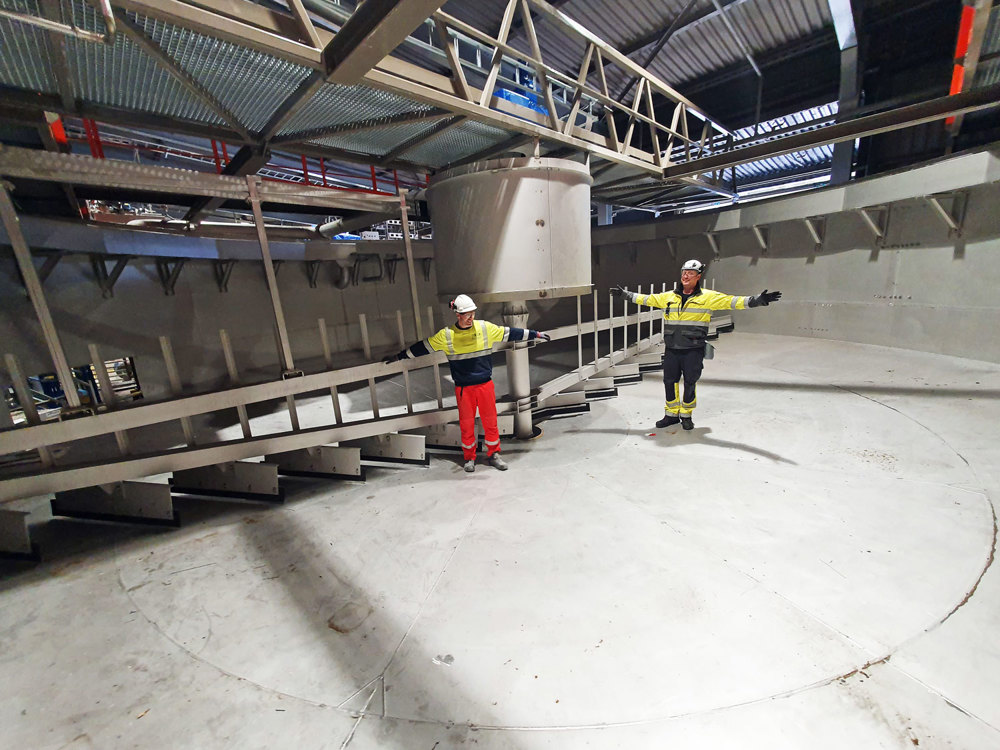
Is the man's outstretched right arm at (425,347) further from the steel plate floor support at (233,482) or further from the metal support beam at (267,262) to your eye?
the steel plate floor support at (233,482)

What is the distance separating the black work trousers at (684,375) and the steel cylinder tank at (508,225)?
4.27 feet

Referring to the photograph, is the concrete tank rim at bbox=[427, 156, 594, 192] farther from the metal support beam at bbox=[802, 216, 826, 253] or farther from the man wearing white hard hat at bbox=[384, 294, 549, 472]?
the metal support beam at bbox=[802, 216, 826, 253]

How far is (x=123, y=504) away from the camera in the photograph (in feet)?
9.20

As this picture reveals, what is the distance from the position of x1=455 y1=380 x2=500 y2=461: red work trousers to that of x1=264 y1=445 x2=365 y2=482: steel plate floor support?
2.92 feet

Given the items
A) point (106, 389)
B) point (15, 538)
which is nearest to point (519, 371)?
point (106, 389)

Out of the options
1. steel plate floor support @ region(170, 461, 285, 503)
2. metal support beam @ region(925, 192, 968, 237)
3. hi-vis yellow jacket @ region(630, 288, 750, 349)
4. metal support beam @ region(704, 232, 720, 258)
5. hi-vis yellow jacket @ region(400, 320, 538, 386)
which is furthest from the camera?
metal support beam @ region(704, 232, 720, 258)

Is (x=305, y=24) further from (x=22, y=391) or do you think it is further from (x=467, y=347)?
(x=22, y=391)

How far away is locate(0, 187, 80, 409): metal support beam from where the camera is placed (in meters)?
2.06

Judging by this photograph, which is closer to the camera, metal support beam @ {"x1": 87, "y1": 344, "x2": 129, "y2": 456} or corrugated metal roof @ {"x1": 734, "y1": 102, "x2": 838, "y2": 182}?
metal support beam @ {"x1": 87, "y1": 344, "x2": 129, "y2": 456}

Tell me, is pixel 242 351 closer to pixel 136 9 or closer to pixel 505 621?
pixel 136 9

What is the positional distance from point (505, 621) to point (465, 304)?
2156mm

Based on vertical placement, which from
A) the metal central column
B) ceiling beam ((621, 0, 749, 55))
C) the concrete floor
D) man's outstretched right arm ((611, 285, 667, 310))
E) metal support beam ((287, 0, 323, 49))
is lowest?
the concrete floor

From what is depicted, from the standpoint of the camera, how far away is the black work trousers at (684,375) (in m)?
3.79

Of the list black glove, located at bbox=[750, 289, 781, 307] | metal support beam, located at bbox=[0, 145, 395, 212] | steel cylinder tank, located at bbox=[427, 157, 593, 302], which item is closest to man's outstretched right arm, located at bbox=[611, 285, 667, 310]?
black glove, located at bbox=[750, 289, 781, 307]
